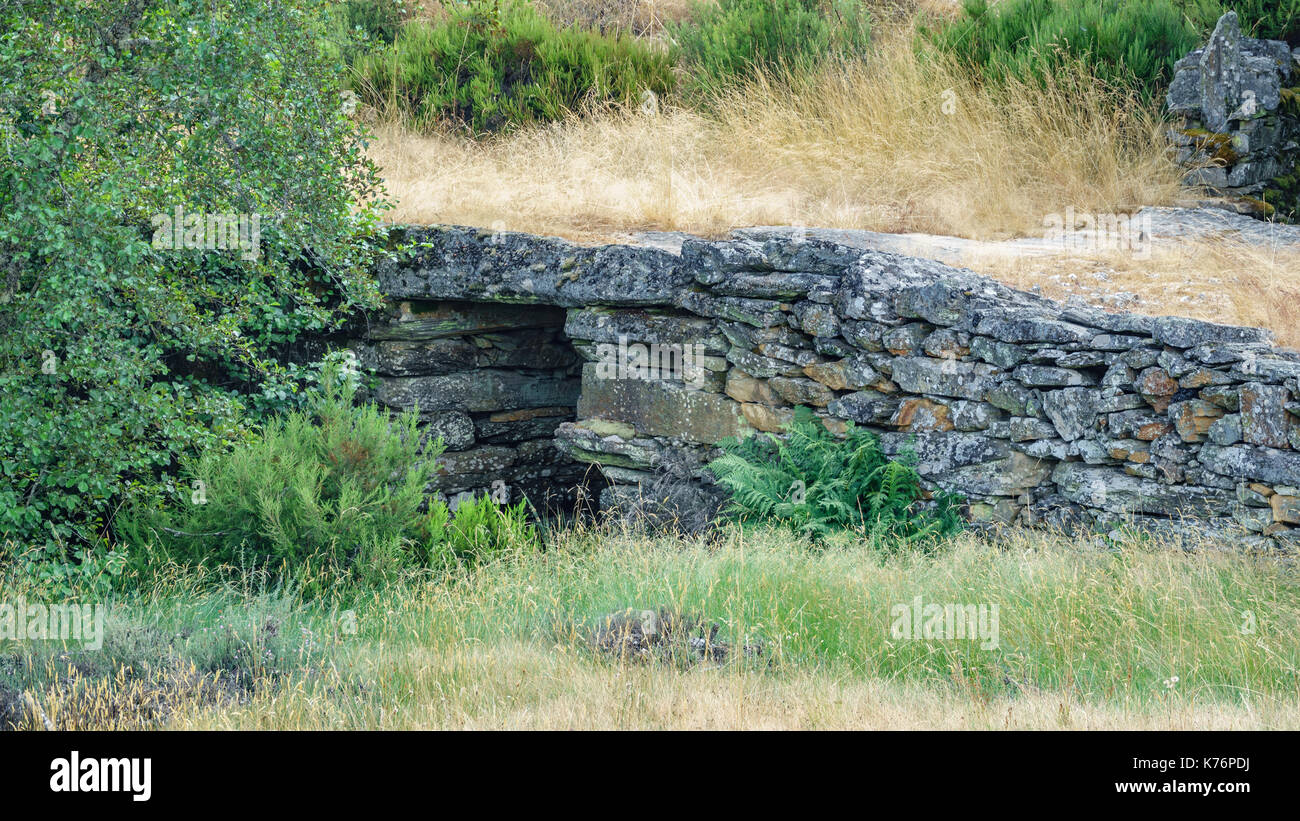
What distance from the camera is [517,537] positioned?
23.3 feet

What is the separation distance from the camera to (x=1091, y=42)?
10211 mm

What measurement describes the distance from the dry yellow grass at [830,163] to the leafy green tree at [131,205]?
1.97 meters

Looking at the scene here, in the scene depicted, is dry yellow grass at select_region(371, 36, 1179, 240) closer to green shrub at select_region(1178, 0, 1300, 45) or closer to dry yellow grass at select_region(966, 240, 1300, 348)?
dry yellow grass at select_region(966, 240, 1300, 348)

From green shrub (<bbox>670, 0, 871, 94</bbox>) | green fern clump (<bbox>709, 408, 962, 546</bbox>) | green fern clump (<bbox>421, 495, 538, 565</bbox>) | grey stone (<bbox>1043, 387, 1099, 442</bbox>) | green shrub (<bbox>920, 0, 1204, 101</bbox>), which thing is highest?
green shrub (<bbox>670, 0, 871, 94</bbox>)

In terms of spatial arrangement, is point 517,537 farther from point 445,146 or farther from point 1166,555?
point 445,146

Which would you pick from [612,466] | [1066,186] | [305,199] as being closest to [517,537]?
[612,466]

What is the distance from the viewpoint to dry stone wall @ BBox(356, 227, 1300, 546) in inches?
229

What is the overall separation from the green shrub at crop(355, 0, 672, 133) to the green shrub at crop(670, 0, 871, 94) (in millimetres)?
647

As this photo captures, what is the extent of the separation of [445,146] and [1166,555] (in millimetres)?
8911

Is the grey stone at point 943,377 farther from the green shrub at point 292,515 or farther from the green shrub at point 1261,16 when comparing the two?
the green shrub at point 1261,16

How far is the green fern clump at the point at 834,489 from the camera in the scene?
6.53m

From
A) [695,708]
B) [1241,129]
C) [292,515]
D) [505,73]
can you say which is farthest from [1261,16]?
[292,515]

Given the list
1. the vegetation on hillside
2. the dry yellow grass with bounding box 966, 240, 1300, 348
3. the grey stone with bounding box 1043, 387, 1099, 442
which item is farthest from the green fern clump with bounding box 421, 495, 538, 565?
the dry yellow grass with bounding box 966, 240, 1300, 348

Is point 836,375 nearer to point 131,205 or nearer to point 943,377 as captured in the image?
point 943,377
